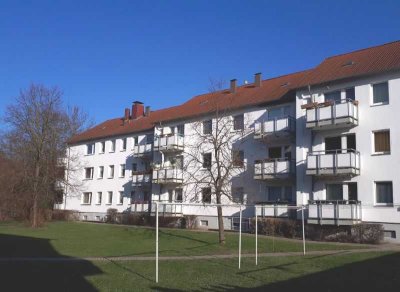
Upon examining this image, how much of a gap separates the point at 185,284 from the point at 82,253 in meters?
8.75

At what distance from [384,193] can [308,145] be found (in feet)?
18.6

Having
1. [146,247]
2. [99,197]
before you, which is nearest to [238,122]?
[146,247]

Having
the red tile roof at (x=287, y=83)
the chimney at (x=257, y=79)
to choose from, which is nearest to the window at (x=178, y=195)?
the red tile roof at (x=287, y=83)

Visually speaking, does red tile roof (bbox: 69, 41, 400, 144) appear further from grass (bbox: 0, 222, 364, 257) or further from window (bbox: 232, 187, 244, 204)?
grass (bbox: 0, 222, 364, 257)

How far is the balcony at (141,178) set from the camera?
43675mm

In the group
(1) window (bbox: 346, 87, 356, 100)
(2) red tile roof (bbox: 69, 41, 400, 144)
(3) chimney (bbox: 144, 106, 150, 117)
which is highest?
(3) chimney (bbox: 144, 106, 150, 117)

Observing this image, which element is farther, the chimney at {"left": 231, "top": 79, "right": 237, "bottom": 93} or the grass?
the chimney at {"left": 231, "top": 79, "right": 237, "bottom": 93}

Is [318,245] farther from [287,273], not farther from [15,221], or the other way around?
[15,221]

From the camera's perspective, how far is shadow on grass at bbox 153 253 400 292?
12453mm

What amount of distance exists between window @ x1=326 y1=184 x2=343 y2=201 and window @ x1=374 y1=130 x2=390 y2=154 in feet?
10.5

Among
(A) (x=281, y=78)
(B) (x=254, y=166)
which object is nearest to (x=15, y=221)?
(B) (x=254, y=166)

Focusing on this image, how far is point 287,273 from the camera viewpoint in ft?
49.5

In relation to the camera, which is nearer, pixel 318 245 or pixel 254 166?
pixel 318 245

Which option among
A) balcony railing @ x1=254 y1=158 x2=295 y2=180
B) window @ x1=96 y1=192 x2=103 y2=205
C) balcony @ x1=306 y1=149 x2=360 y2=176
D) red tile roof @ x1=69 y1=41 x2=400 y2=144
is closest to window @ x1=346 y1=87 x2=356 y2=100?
red tile roof @ x1=69 y1=41 x2=400 y2=144
